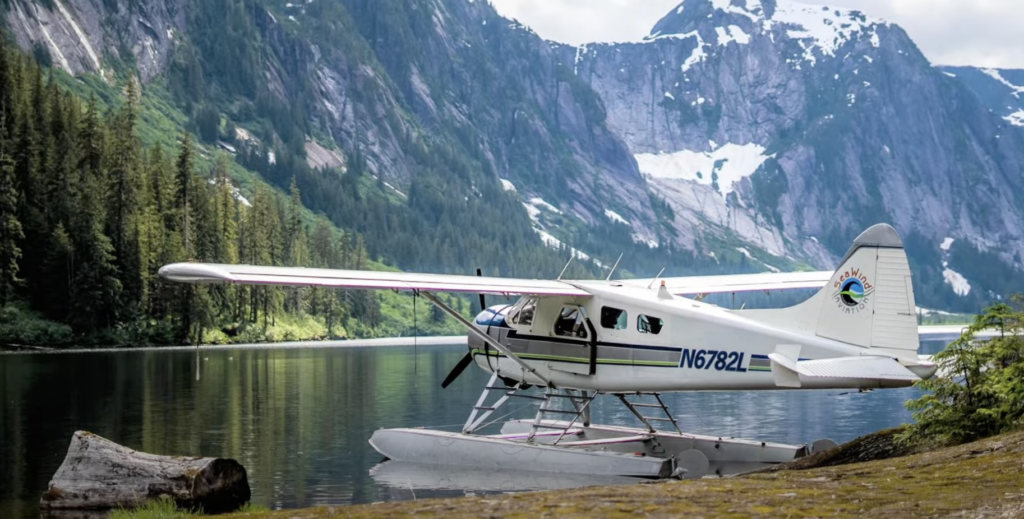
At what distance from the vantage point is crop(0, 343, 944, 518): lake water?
18.3 m

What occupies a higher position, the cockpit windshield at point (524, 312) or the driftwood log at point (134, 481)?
the cockpit windshield at point (524, 312)

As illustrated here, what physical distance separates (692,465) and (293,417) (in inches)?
524

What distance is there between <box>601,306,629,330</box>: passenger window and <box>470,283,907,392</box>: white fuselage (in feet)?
0.05

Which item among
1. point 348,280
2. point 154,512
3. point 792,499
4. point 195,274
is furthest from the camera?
point 348,280

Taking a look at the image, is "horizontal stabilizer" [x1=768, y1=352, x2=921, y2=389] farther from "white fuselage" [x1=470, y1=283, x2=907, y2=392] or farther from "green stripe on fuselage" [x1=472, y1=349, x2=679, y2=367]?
"green stripe on fuselage" [x1=472, y1=349, x2=679, y2=367]

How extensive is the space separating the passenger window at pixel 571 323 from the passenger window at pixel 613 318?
1.23ft

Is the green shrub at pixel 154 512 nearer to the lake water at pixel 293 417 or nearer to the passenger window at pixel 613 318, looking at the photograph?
the lake water at pixel 293 417

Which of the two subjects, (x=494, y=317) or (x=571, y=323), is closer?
(x=571, y=323)

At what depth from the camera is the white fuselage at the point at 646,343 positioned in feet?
57.1

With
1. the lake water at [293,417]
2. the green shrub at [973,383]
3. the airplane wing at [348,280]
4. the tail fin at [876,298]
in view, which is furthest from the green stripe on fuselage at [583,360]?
the green shrub at [973,383]

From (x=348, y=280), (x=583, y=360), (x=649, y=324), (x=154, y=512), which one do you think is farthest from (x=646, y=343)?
(x=154, y=512)

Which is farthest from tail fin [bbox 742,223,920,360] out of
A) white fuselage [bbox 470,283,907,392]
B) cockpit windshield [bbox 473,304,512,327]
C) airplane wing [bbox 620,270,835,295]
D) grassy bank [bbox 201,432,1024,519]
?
cockpit windshield [bbox 473,304,512,327]

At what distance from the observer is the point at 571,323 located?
1942cm

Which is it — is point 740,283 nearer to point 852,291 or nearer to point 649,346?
point 649,346
